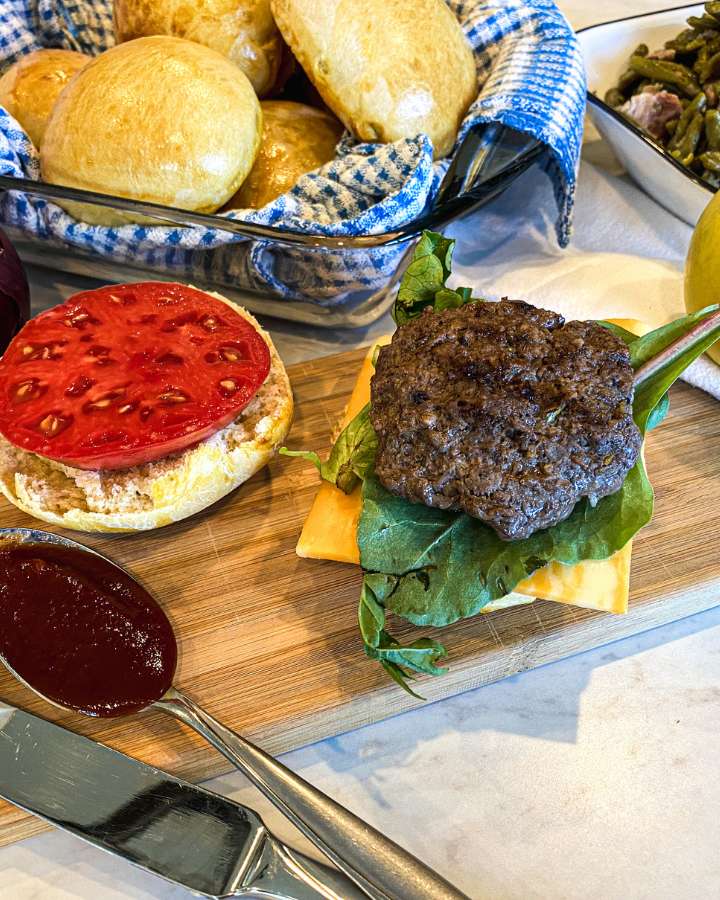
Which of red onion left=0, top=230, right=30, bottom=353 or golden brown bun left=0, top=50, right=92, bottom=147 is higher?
golden brown bun left=0, top=50, right=92, bottom=147

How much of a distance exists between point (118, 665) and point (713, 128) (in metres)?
1.94

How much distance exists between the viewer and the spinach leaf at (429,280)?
1529 millimetres

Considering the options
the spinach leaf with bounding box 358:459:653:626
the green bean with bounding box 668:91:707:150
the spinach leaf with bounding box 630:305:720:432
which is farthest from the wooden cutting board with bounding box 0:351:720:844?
the green bean with bounding box 668:91:707:150

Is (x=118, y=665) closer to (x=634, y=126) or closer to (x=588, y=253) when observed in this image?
(x=588, y=253)

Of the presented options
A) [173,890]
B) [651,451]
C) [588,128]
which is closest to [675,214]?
[588,128]

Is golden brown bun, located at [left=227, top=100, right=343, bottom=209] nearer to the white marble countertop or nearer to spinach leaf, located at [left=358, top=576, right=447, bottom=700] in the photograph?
spinach leaf, located at [left=358, top=576, right=447, bottom=700]

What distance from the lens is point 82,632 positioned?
138cm

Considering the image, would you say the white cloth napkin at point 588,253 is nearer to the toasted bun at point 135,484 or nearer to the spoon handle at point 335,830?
the toasted bun at point 135,484

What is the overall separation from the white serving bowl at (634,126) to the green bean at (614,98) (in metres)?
0.05

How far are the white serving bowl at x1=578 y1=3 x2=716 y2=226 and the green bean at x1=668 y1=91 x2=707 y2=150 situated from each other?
0.12 meters

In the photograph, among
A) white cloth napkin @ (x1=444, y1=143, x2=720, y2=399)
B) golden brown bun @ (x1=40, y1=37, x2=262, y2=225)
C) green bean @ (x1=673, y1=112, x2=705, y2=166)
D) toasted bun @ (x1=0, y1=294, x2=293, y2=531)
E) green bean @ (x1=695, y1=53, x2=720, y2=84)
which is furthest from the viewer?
green bean @ (x1=695, y1=53, x2=720, y2=84)

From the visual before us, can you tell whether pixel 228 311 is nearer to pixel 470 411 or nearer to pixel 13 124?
pixel 470 411

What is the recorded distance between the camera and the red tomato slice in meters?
1.43

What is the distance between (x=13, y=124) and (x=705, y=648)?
1835 mm
